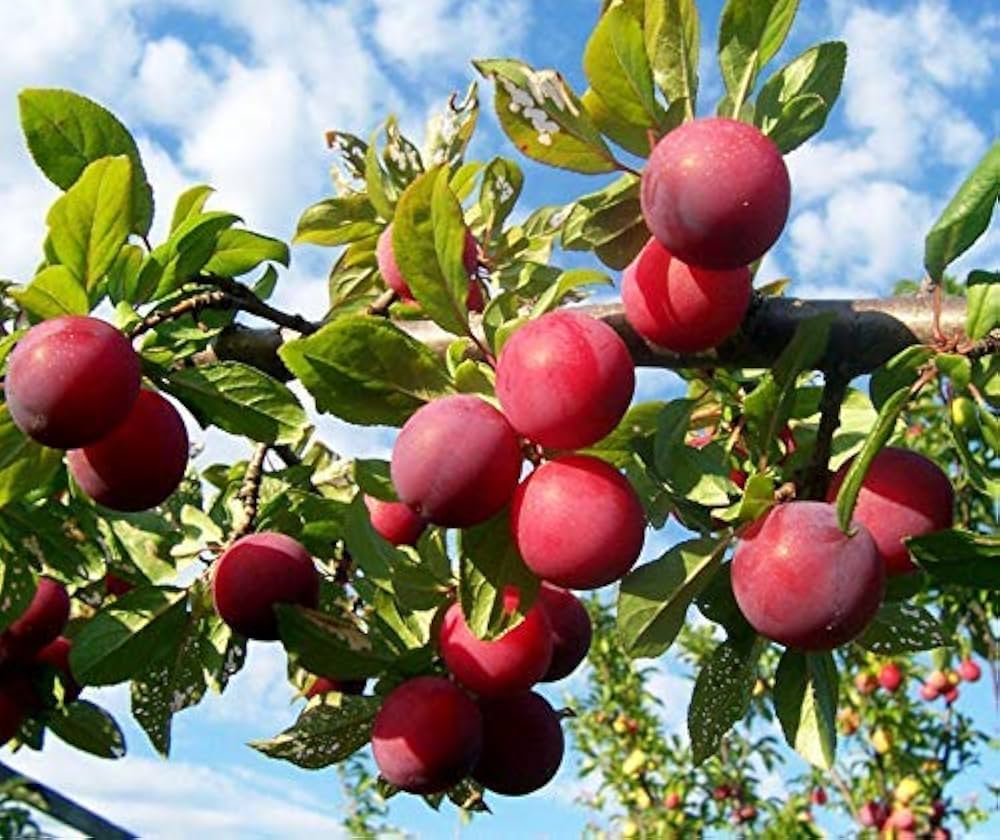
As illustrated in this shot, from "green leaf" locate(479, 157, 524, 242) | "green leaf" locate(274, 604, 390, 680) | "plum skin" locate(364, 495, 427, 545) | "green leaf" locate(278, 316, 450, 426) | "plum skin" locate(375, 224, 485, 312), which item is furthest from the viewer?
"green leaf" locate(479, 157, 524, 242)

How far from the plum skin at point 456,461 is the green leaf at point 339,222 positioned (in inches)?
32.0

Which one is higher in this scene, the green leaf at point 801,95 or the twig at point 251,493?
the green leaf at point 801,95

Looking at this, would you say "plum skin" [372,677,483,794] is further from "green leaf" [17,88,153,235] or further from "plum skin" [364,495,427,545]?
"green leaf" [17,88,153,235]

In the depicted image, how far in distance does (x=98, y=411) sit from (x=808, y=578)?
0.60 m

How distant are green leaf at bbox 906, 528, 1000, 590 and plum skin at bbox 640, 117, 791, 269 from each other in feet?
0.82

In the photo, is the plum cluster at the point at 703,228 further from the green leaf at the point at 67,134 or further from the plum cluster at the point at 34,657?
the plum cluster at the point at 34,657

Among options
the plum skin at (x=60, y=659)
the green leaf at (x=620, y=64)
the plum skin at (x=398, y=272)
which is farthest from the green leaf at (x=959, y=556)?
the plum skin at (x=60, y=659)

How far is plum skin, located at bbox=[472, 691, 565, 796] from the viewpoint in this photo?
124 centimetres

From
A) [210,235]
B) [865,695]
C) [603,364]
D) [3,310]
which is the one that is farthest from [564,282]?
[865,695]

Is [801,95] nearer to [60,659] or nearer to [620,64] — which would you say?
[620,64]

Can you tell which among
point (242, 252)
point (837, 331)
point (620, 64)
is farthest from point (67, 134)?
point (837, 331)

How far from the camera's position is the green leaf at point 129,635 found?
→ 52.7 inches

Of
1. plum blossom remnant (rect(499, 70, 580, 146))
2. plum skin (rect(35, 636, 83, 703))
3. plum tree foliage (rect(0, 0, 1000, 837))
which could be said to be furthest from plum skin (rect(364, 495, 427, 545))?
plum skin (rect(35, 636, 83, 703))

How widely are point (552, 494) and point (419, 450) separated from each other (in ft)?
0.34
